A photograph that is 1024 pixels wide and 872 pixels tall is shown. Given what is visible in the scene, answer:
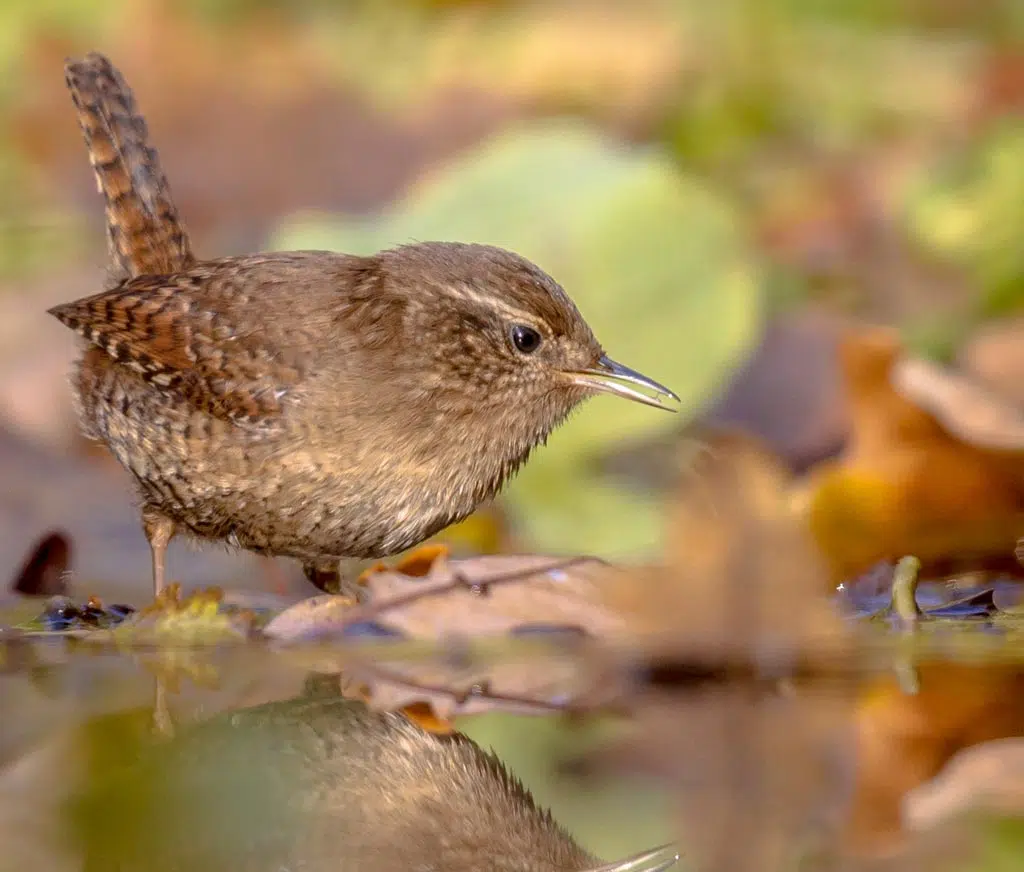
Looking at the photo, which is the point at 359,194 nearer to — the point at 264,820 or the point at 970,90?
the point at 970,90

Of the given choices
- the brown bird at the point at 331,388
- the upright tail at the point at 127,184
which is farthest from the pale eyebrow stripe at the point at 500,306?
the upright tail at the point at 127,184

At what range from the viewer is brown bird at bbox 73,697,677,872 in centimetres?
180

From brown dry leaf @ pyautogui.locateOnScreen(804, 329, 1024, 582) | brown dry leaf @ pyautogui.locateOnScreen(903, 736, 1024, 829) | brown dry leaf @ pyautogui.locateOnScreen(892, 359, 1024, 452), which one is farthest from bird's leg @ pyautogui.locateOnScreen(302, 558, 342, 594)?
brown dry leaf @ pyautogui.locateOnScreen(903, 736, 1024, 829)

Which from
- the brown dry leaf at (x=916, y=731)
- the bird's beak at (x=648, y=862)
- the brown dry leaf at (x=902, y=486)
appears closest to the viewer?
the bird's beak at (x=648, y=862)

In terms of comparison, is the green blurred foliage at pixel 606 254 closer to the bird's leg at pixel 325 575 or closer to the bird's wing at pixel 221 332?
the bird's leg at pixel 325 575

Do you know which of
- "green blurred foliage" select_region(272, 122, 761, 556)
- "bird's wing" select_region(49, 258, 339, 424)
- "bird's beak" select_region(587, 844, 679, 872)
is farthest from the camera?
"green blurred foliage" select_region(272, 122, 761, 556)

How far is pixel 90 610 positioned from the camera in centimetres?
371

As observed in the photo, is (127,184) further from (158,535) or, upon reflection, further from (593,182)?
(593,182)

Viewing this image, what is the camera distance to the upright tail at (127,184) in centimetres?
507

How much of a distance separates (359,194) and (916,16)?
14.5 ft

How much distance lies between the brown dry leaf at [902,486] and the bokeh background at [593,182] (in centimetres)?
10

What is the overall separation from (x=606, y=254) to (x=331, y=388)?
2.19 m

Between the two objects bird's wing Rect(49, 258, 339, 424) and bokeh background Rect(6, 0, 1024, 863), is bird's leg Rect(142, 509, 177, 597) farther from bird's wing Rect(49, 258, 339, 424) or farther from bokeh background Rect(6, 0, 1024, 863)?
bird's wing Rect(49, 258, 339, 424)

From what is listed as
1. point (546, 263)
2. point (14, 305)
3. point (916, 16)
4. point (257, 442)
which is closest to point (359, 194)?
point (14, 305)
